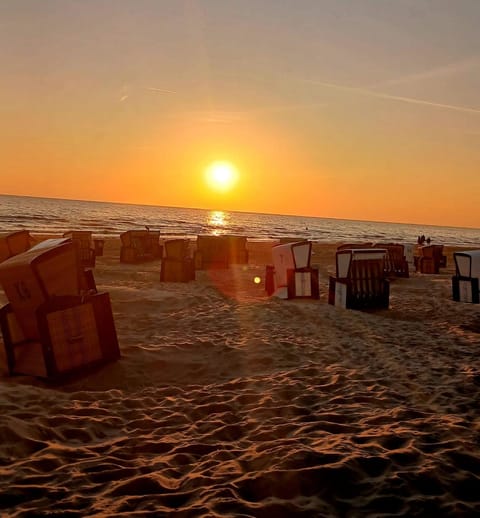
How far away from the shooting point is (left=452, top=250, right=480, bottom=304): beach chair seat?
13.0 metres

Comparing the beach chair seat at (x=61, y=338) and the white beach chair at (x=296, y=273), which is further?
the white beach chair at (x=296, y=273)

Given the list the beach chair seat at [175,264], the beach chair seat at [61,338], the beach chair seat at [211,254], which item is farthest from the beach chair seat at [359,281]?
the beach chair seat at [211,254]

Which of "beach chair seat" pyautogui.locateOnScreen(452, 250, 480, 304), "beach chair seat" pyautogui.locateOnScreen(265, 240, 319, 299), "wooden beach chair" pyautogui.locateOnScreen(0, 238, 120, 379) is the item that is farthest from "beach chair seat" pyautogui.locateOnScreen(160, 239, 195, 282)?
"wooden beach chair" pyautogui.locateOnScreen(0, 238, 120, 379)

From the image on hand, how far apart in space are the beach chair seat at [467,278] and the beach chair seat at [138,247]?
44.5 ft

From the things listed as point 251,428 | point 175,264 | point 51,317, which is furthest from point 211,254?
point 251,428

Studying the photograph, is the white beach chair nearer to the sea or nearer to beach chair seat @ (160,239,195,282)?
beach chair seat @ (160,239,195,282)

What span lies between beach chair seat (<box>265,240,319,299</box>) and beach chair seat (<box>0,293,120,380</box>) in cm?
697

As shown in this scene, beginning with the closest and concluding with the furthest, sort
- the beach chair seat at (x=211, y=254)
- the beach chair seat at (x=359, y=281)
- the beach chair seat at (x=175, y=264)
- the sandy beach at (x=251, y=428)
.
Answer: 1. the sandy beach at (x=251, y=428)
2. the beach chair seat at (x=359, y=281)
3. the beach chair seat at (x=175, y=264)
4. the beach chair seat at (x=211, y=254)

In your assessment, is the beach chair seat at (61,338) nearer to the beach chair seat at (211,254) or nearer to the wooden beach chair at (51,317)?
the wooden beach chair at (51,317)

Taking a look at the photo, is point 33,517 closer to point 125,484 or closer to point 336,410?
point 125,484

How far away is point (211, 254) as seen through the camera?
20.3m

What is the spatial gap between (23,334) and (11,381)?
0.67 metres

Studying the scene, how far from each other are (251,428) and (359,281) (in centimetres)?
811

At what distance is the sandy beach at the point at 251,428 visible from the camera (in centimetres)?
312
